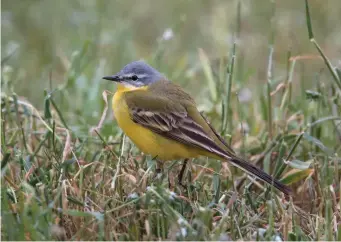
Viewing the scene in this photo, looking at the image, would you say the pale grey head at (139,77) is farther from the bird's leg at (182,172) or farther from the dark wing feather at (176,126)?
the bird's leg at (182,172)

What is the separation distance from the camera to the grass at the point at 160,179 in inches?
147

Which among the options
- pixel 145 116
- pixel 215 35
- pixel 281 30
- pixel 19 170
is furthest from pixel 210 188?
pixel 281 30

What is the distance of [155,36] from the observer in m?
9.34

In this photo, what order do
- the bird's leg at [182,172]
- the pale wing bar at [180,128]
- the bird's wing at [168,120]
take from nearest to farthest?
the bird's leg at [182,172]
the pale wing bar at [180,128]
the bird's wing at [168,120]

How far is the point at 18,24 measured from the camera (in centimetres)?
902

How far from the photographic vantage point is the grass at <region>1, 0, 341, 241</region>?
3732 mm

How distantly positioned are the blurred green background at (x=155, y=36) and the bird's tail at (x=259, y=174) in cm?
232

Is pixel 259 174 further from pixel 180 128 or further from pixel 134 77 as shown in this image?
pixel 134 77

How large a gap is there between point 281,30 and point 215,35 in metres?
1.10

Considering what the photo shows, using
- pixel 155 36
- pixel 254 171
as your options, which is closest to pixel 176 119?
pixel 254 171

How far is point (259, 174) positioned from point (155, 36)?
5009 mm

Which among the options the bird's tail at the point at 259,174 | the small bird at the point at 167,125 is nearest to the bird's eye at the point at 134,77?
the small bird at the point at 167,125

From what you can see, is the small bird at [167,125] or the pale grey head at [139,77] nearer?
the small bird at [167,125]

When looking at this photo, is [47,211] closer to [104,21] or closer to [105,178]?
[105,178]
